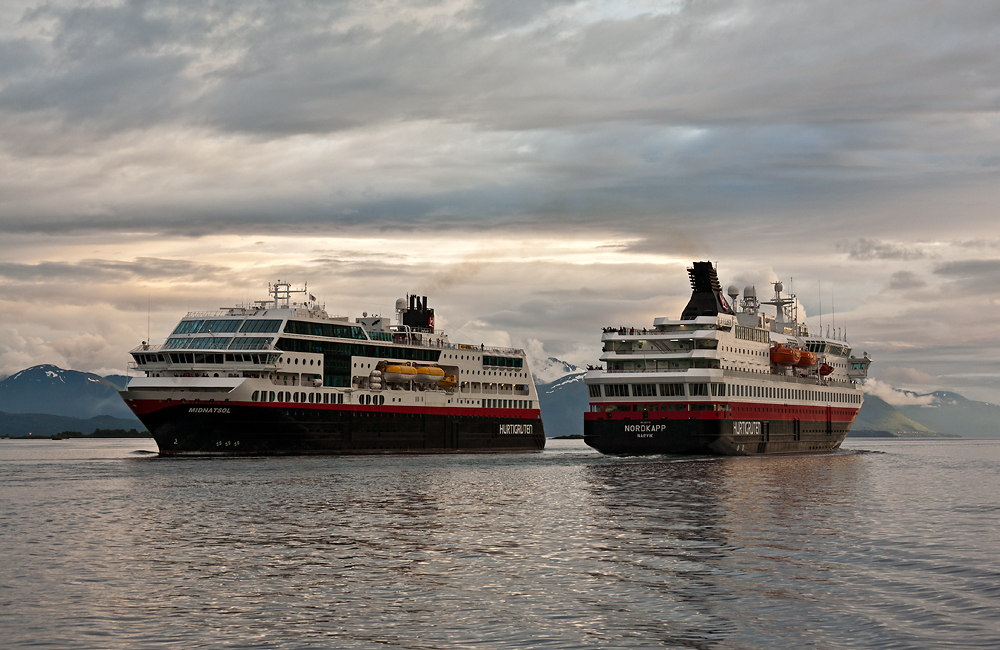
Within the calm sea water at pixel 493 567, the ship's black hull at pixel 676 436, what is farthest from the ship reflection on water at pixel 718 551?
the ship's black hull at pixel 676 436

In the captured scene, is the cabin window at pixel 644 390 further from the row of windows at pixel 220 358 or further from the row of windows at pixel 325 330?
the row of windows at pixel 220 358

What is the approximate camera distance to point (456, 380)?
119 metres

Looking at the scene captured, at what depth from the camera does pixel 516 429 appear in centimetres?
12794

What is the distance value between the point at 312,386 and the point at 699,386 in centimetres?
3709

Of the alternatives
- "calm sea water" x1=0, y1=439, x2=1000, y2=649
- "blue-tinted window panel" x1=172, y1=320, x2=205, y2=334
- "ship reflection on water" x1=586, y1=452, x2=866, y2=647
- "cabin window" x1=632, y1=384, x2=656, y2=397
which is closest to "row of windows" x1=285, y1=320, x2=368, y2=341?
"blue-tinted window panel" x1=172, y1=320, x2=205, y2=334

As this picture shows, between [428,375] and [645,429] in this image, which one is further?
[428,375]

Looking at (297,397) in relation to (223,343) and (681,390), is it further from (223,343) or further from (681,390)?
(681,390)

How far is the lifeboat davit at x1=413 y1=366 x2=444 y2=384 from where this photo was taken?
370ft

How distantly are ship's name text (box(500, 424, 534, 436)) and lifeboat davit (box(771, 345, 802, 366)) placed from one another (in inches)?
1228

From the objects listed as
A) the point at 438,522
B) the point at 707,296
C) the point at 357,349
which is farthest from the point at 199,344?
the point at 438,522

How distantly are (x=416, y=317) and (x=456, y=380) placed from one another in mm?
9988

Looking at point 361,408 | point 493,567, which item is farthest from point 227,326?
point 493,567

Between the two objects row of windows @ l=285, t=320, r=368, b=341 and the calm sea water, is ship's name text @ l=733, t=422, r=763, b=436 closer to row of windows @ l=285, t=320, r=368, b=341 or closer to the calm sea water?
row of windows @ l=285, t=320, r=368, b=341

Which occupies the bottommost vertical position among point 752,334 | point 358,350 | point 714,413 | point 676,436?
point 676,436
